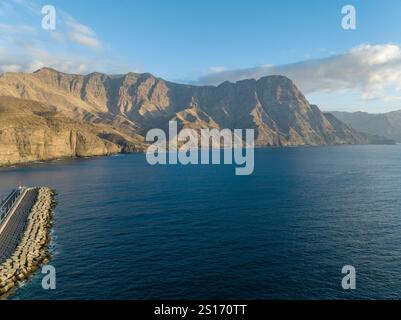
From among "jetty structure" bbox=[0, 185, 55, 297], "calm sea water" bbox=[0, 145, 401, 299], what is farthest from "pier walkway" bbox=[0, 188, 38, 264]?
"calm sea water" bbox=[0, 145, 401, 299]

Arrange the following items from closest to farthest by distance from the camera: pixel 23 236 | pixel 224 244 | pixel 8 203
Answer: pixel 224 244 < pixel 23 236 < pixel 8 203

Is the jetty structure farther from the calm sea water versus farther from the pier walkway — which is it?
the calm sea water

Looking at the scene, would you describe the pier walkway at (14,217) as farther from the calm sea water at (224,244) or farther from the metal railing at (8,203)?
the calm sea water at (224,244)

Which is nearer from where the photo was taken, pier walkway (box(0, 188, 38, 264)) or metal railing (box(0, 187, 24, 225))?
pier walkway (box(0, 188, 38, 264))

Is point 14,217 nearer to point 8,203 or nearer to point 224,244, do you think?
point 8,203

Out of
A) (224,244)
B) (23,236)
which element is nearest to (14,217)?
(23,236)

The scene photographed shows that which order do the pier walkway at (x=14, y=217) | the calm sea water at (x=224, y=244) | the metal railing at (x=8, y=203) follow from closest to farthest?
the calm sea water at (x=224, y=244) < the pier walkway at (x=14, y=217) < the metal railing at (x=8, y=203)

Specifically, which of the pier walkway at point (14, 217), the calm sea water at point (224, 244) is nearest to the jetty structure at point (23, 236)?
the pier walkway at point (14, 217)
